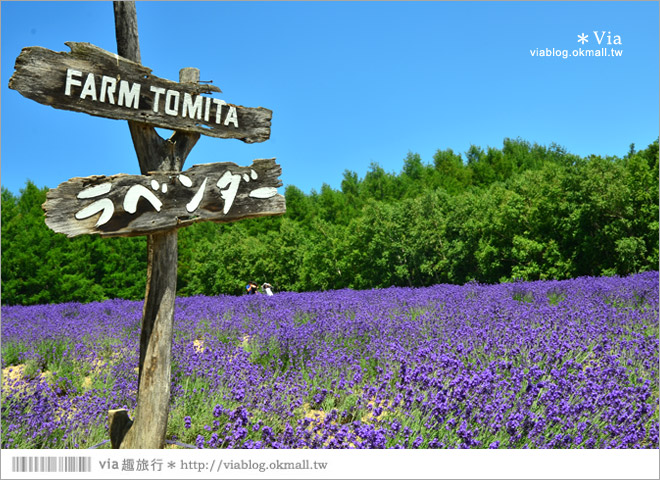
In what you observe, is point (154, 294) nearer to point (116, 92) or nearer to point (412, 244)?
point (116, 92)

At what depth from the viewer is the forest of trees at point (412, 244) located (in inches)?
788

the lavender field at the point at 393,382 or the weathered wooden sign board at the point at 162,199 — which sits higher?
the weathered wooden sign board at the point at 162,199

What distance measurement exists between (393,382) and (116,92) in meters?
2.98

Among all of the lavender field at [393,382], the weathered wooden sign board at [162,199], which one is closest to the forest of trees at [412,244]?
the lavender field at [393,382]

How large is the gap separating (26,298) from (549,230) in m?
28.5

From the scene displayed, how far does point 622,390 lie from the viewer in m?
3.38

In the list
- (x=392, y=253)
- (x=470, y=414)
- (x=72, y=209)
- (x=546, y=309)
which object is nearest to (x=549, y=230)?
(x=392, y=253)

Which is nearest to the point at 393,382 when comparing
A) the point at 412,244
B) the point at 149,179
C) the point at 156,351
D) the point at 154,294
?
the point at 156,351

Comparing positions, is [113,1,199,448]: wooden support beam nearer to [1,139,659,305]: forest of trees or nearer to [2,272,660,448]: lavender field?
[2,272,660,448]: lavender field

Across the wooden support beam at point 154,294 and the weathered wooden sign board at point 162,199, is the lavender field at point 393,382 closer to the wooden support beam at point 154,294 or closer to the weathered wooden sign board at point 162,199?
the wooden support beam at point 154,294

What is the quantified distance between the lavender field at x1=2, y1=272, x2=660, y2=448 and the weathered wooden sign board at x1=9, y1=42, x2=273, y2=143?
6.24 ft

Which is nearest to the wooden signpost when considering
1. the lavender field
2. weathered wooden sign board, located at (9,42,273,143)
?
weathered wooden sign board, located at (9,42,273,143)

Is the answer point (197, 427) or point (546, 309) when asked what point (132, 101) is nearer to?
point (197, 427)

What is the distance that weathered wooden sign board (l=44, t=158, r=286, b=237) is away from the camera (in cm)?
264
